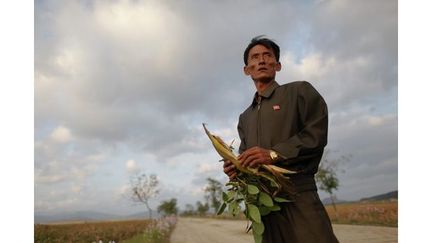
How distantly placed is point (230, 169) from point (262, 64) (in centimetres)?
74

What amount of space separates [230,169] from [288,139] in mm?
397

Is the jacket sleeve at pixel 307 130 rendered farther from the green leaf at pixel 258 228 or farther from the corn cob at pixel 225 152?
the green leaf at pixel 258 228

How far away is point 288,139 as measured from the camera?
2387 millimetres

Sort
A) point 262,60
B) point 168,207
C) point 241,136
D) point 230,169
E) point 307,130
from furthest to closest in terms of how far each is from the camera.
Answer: point 168,207, point 241,136, point 262,60, point 230,169, point 307,130

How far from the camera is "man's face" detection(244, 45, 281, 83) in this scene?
2.74m

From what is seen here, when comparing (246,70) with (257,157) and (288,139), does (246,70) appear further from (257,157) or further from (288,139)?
(257,157)

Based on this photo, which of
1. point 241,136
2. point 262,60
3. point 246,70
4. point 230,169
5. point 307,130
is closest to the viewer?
point 307,130

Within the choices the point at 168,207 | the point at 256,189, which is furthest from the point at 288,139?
the point at 168,207

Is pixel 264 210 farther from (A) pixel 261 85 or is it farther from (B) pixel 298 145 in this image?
(A) pixel 261 85

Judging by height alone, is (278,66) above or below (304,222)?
above

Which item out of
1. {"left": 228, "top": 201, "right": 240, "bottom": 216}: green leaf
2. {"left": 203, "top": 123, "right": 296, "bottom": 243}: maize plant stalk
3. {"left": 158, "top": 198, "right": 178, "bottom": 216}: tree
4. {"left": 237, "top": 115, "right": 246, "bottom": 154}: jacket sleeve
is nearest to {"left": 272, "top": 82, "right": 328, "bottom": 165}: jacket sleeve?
{"left": 203, "top": 123, "right": 296, "bottom": 243}: maize plant stalk

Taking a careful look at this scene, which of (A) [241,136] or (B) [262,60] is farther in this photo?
(A) [241,136]

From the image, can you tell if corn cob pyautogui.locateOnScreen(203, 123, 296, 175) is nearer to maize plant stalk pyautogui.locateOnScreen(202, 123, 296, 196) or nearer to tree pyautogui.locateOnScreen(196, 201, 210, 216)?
maize plant stalk pyautogui.locateOnScreen(202, 123, 296, 196)
